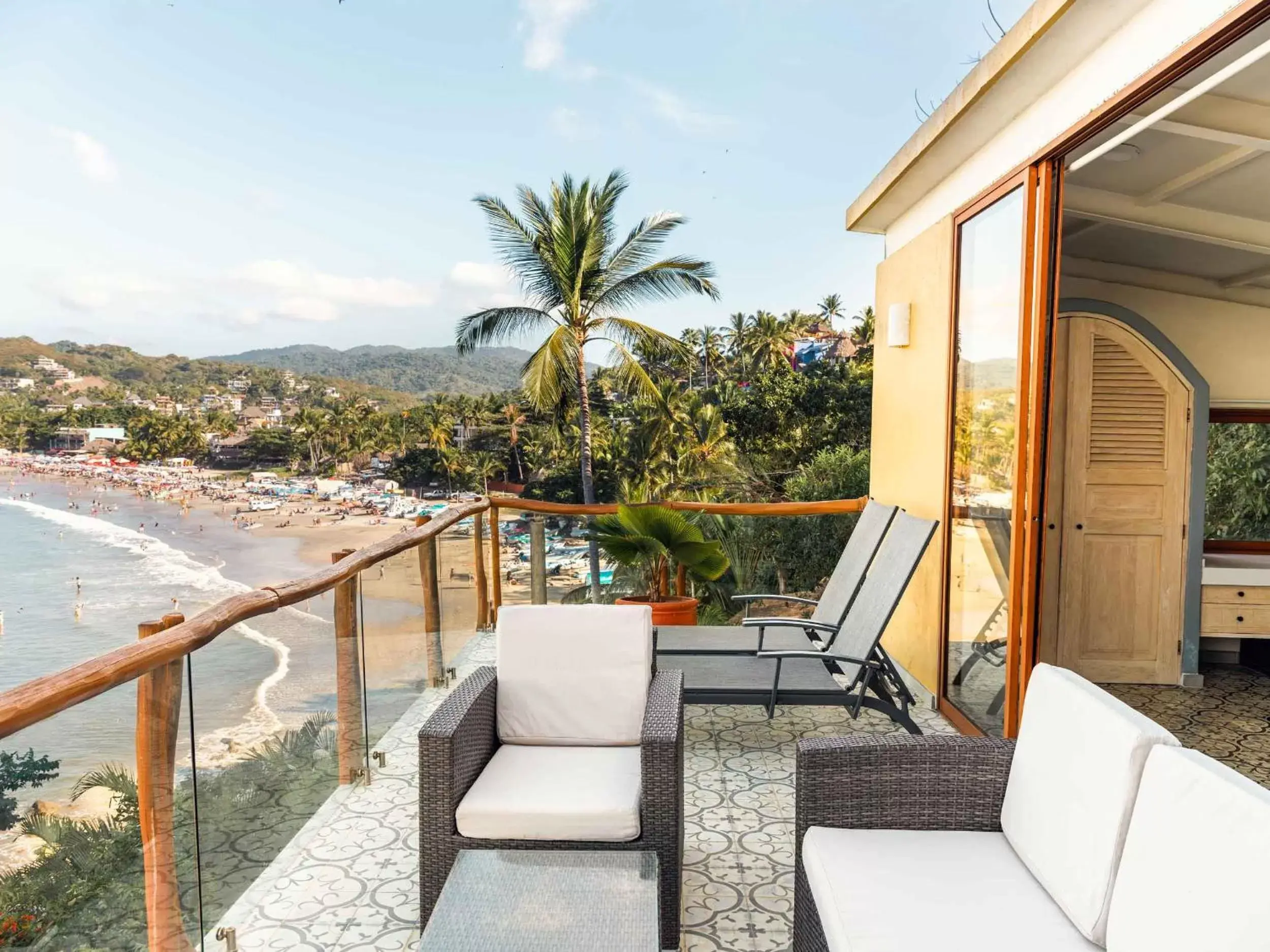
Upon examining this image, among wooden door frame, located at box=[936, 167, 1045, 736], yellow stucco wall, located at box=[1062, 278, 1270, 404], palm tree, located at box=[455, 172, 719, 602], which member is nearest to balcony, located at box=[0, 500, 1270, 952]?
wooden door frame, located at box=[936, 167, 1045, 736]

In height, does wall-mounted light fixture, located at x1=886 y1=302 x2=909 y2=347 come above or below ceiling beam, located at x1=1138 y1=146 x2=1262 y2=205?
below

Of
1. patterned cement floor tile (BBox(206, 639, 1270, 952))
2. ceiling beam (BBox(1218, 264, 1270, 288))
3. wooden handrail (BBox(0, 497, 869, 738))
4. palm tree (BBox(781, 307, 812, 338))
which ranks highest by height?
palm tree (BBox(781, 307, 812, 338))

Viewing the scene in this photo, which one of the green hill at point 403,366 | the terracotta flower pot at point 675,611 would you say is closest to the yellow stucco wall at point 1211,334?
the terracotta flower pot at point 675,611

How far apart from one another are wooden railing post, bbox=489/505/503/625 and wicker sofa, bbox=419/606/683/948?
3.10 m

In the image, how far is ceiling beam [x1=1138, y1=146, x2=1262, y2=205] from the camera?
3285mm

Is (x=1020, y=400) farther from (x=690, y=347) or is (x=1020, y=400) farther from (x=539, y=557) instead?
(x=690, y=347)

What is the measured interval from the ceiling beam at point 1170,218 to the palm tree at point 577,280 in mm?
15966

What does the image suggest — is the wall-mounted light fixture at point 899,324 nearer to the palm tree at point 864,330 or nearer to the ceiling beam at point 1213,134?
the ceiling beam at point 1213,134

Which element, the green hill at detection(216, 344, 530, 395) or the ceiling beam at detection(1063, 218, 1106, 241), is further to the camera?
the green hill at detection(216, 344, 530, 395)

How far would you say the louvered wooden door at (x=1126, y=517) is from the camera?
485 centimetres

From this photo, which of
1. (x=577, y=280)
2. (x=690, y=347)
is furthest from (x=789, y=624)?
(x=690, y=347)

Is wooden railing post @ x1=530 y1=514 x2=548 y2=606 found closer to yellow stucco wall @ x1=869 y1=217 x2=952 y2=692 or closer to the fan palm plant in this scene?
the fan palm plant

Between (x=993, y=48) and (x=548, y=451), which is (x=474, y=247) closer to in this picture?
(x=548, y=451)

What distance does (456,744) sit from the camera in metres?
2.40
